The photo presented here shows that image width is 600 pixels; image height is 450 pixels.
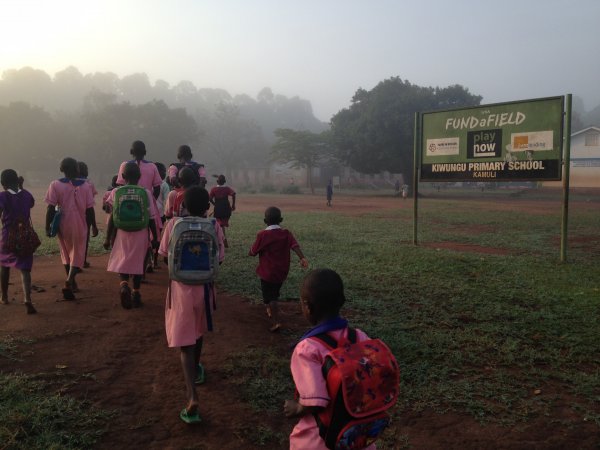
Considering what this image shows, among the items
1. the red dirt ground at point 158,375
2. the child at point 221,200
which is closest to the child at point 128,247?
the red dirt ground at point 158,375

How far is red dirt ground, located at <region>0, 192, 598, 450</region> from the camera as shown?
3225 millimetres

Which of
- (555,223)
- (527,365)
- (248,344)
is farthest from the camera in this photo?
(555,223)

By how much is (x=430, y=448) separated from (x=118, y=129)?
54.4 m

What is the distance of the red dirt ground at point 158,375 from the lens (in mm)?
3225

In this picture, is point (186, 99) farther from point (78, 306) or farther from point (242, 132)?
point (78, 306)

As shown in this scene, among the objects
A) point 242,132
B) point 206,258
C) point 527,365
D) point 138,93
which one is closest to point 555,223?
point 527,365

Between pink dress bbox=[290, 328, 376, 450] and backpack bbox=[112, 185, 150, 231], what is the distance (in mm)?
3864

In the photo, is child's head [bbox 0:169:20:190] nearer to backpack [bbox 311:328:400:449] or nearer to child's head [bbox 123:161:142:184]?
child's head [bbox 123:161:142:184]

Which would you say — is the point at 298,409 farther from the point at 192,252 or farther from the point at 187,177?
the point at 187,177

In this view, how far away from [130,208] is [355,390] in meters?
4.17

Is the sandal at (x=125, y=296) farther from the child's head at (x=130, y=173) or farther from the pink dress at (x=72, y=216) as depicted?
the child's head at (x=130, y=173)

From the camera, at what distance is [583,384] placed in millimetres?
4023

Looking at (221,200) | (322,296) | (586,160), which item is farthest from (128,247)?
(586,160)

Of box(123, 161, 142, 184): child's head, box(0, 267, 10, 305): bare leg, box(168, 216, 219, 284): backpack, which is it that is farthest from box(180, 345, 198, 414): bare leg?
box(0, 267, 10, 305): bare leg
